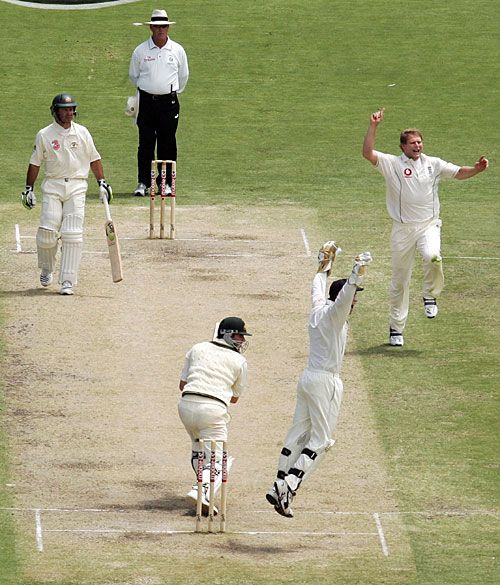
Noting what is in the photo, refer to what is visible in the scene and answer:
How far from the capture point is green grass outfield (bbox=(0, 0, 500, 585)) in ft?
48.8

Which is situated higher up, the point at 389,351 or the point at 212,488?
Result: the point at 389,351

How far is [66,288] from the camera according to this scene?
1803 centimetres

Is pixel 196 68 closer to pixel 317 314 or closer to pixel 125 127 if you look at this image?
pixel 125 127

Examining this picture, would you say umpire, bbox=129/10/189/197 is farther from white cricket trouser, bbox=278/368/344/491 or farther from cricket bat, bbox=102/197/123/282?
white cricket trouser, bbox=278/368/344/491

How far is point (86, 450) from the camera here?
1399 centimetres

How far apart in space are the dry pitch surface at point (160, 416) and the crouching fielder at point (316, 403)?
1.26 feet

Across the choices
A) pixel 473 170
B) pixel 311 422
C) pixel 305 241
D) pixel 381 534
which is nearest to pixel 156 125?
pixel 305 241

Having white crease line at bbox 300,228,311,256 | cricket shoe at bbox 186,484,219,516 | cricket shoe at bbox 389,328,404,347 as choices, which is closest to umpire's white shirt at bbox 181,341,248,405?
cricket shoe at bbox 186,484,219,516

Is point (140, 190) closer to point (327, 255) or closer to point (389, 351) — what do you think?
point (389, 351)

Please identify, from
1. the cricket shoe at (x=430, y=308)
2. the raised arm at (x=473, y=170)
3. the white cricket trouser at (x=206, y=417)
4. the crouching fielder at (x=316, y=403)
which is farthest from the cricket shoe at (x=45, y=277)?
the crouching fielder at (x=316, y=403)

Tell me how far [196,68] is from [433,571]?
54.3ft

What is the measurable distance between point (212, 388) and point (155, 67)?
9.65m

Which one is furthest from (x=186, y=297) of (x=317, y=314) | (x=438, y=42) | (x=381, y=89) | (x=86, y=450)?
(x=438, y=42)

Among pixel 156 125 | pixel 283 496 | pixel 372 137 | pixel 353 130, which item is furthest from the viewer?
pixel 353 130
